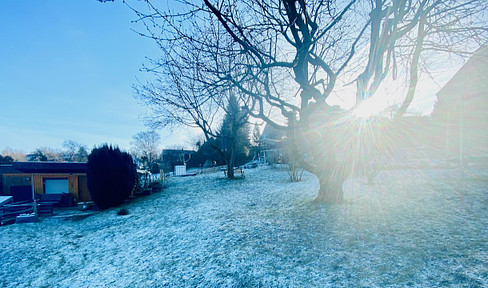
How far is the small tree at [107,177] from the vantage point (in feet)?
32.1

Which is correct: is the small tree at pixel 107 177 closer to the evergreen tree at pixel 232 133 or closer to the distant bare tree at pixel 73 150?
the evergreen tree at pixel 232 133

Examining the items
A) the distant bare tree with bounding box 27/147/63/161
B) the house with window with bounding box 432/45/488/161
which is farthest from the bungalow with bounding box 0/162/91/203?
the distant bare tree with bounding box 27/147/63/161

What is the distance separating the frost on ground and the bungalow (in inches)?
218

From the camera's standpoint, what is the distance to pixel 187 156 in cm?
3259

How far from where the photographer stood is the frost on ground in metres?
2.71

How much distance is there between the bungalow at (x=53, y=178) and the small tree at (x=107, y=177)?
3.11m

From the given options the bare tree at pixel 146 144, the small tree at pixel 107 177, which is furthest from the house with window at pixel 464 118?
the bare tree at pixel 146 144

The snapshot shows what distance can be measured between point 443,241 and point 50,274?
25.5 ft

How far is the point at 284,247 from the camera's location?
12.1 ft

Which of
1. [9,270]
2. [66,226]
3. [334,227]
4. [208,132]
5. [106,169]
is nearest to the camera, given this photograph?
[334,227]

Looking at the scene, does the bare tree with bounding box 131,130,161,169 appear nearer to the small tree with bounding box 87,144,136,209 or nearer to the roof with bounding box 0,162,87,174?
the roof with bounding box 0,162,87,174

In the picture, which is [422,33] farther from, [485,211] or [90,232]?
[90,232]

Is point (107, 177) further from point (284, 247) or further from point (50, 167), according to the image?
point (284, 247)

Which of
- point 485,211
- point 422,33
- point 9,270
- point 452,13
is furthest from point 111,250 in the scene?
point 452,13
